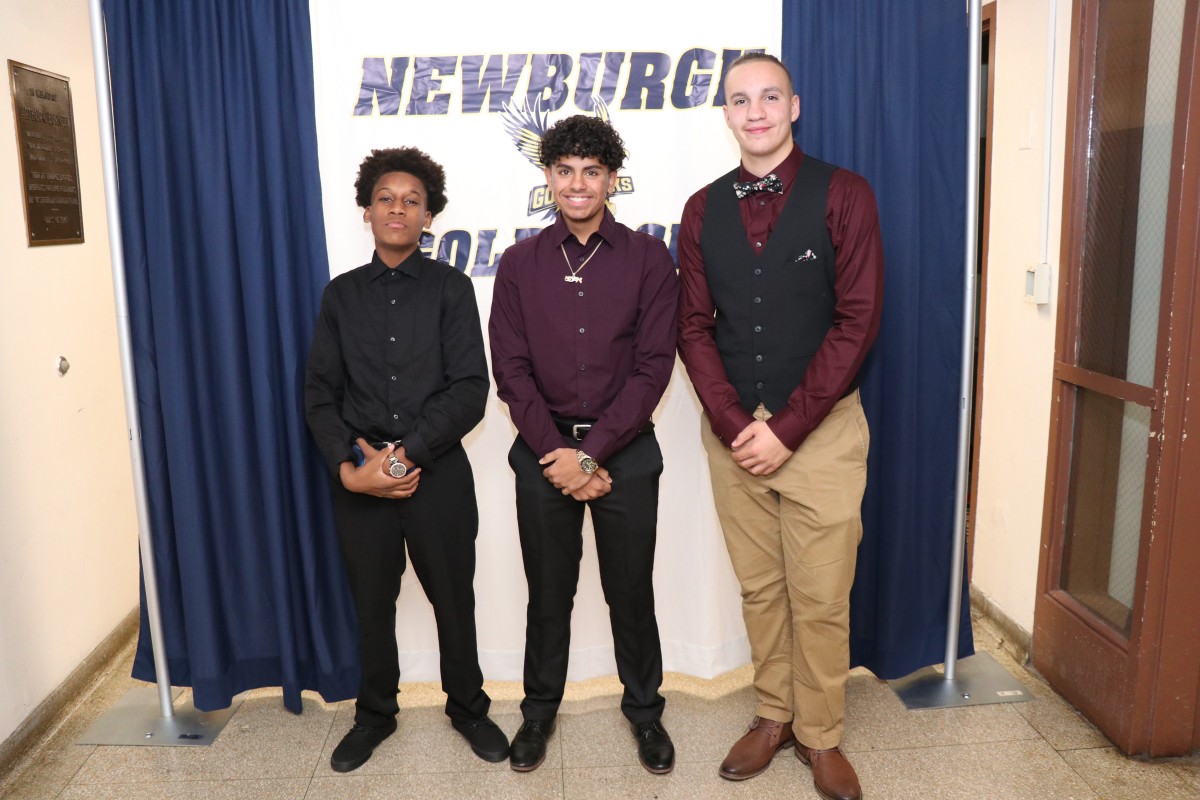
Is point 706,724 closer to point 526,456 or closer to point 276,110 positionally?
point 526,456

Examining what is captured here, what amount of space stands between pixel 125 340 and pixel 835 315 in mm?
2087

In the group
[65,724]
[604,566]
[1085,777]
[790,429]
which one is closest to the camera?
[790,429]

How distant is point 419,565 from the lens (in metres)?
2.76

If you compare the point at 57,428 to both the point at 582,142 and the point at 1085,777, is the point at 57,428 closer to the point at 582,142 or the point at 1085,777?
the point at 582,142

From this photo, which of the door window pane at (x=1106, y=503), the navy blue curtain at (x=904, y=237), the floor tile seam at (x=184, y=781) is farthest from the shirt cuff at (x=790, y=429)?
the floor tile seam at (x=184, y=781)

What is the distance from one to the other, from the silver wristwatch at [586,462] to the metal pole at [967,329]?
126 cm

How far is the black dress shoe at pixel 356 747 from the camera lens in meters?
2.75

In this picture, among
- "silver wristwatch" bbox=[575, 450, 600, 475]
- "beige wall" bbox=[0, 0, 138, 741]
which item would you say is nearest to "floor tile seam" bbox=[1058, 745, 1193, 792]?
"silver wristwatch" bbox=[575, 450, 600, 475]

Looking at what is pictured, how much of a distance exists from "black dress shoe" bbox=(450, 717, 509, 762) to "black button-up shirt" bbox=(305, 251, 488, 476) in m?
0.87

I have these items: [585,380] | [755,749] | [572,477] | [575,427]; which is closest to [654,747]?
[755,749]

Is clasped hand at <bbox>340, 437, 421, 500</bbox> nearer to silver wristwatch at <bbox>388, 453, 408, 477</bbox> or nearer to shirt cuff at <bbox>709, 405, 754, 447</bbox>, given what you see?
silver wristwatch at <bbox>388, 453, 408, 477</bbox>

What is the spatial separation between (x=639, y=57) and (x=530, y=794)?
224 cm

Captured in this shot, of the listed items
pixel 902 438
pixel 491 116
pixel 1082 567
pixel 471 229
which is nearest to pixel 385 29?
pixel 491 116

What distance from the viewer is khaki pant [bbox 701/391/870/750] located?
2555mm
